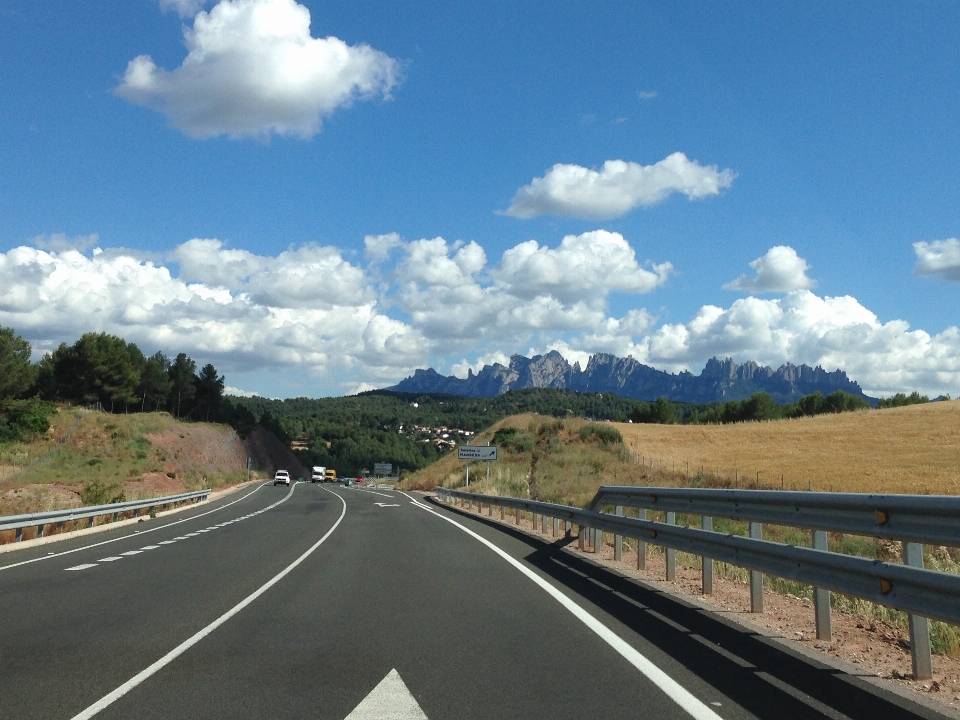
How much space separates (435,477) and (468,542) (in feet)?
198

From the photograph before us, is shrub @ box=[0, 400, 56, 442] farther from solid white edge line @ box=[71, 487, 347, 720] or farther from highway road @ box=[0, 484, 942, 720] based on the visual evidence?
solid white edge line @ box=[71, 487, 347, 720]

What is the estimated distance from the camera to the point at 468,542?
62.0 feet

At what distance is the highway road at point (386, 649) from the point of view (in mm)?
5809

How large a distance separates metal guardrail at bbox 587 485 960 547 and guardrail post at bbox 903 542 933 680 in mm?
142

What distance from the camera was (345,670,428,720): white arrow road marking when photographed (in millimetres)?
5598

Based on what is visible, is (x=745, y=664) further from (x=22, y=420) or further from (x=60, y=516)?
(x=22, y=420)

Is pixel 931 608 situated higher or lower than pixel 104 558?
higher

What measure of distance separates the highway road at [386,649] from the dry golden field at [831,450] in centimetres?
3015

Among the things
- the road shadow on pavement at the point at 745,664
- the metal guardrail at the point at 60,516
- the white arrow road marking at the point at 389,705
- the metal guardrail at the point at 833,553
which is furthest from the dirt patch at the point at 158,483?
the white arrow road marking at the point at 389,705

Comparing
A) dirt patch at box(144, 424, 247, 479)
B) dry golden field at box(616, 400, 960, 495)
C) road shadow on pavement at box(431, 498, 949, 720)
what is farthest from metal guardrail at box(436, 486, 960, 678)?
dirt patch at box(144, 424, 247, 479)

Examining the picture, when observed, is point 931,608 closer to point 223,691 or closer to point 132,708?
point 223,691

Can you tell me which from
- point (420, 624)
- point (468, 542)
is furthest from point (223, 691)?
point (468, 542)

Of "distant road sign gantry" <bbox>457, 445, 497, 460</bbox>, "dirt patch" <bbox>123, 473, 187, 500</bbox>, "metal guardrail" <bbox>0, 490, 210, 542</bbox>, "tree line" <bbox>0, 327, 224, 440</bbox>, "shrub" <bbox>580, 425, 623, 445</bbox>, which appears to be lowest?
"dirt patch" <bbox>123, 473, 187, 500</bbox>

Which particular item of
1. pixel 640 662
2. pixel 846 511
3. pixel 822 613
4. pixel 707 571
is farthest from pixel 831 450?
pixel 640 662
